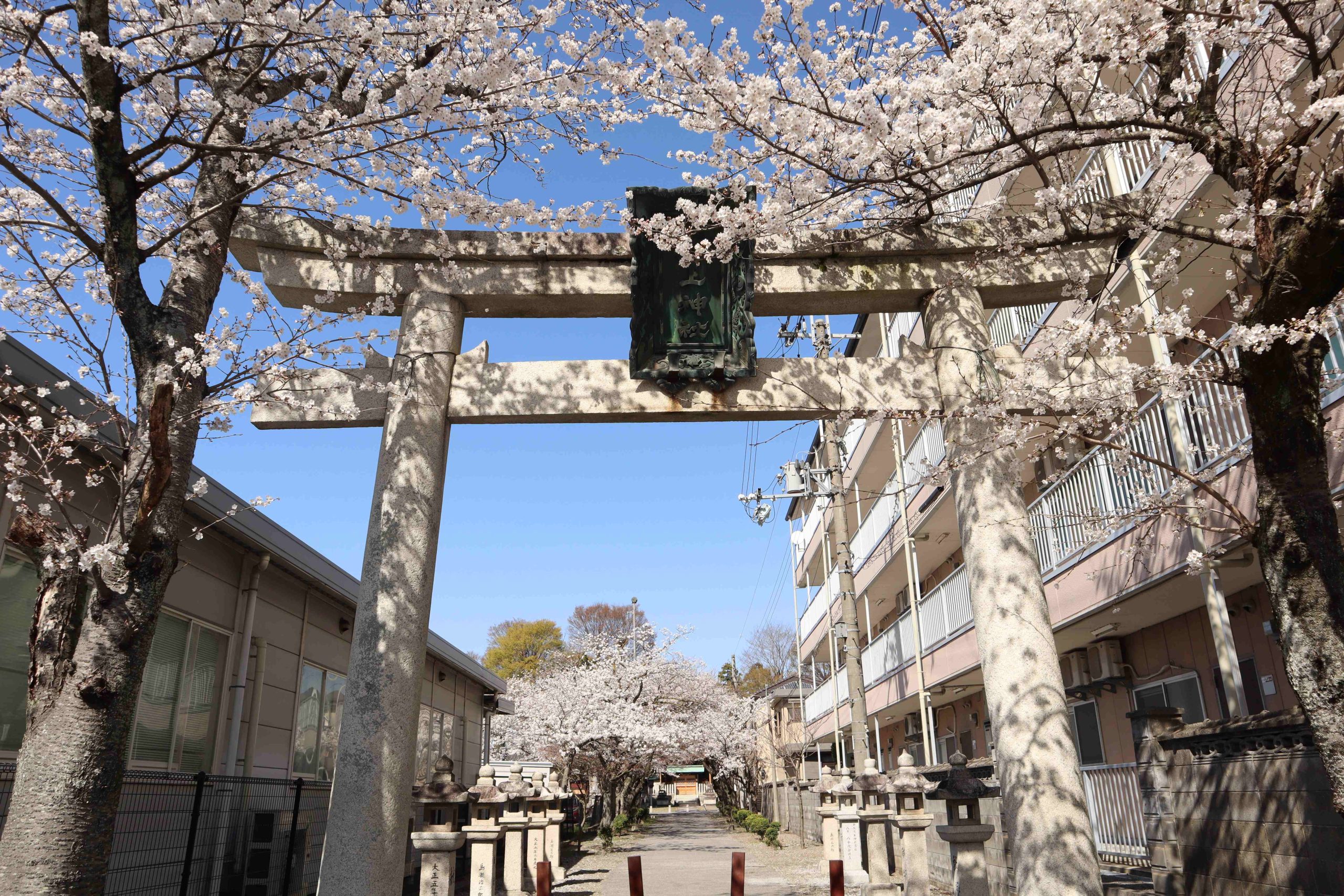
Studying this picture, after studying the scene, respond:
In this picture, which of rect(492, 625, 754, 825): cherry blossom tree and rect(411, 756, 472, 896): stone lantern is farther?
rect(492, 625, 754, 825): cherry blossom tree

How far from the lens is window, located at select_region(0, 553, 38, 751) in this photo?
255 inches

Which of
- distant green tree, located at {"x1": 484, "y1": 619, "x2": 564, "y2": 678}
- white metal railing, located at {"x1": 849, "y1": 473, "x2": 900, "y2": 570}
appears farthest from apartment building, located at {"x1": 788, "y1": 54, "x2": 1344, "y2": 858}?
distant green tree, located at {"x1": 484, "y1": 619, "x2": 564, "y2": 678}

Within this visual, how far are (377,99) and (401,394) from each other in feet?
7.11

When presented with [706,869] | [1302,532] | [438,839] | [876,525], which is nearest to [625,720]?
[706,869]

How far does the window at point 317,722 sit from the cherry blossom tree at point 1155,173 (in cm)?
931

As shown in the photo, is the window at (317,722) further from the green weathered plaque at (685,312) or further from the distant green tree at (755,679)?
the distant green tree at (755,679)

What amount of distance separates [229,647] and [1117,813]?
1084 centimetres

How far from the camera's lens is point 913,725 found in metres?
22.2

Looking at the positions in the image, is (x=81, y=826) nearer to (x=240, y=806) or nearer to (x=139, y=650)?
(x=139, y=650)

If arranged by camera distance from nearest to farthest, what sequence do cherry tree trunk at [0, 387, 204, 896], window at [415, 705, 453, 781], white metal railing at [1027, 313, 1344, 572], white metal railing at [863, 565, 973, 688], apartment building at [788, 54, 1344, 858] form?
cherry tree trunk at [0, 387, 204, 896] → white metal railing at [1027, 313, 1344, 572] → apartment building at [788, 54, 1344, 858] → white metal railing at [863, 565, 973, 688] → window at [415, 705, 453, 781]

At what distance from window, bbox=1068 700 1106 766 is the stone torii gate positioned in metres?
7.90

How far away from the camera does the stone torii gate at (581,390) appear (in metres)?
6.11

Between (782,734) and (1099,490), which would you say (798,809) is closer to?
(1099,490)

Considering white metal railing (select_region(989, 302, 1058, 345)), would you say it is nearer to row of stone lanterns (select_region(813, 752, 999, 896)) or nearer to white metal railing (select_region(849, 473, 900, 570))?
white metal railing (select_region(849, 473, 900, 570))
